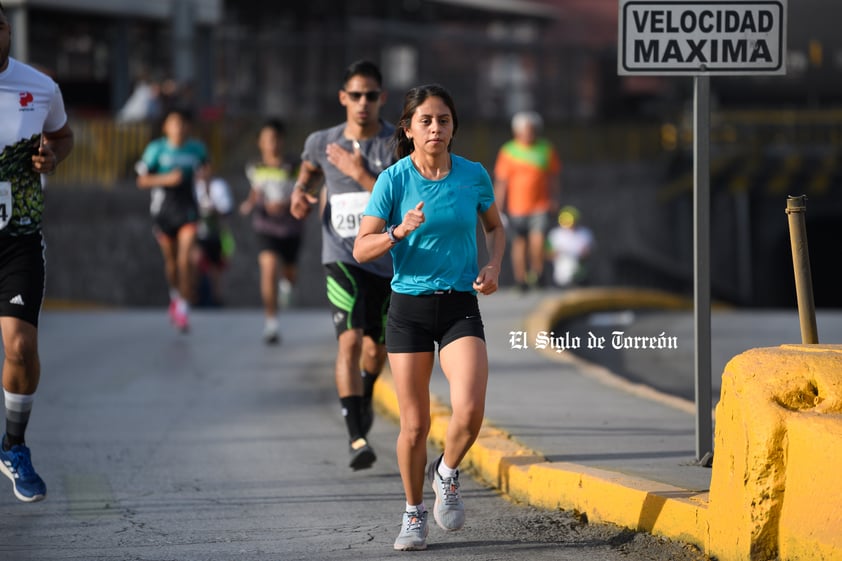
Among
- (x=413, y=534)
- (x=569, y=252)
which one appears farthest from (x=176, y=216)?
(x=569, y=252)

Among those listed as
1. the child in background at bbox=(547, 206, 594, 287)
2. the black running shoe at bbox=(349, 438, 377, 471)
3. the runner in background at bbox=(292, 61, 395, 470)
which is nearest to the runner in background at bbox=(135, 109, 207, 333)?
the runner in background at bbox=(292, 61, 395, 470)

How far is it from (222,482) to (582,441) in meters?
1.81

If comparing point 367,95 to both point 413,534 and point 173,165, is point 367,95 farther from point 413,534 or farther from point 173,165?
point 173,165

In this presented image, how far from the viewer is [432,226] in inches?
244

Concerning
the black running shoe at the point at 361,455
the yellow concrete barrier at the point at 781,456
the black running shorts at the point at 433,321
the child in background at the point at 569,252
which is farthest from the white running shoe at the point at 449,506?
the child in background at the point at 569,252

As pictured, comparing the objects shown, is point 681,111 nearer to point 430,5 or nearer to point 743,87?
point 743,87

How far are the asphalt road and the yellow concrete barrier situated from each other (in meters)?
0.43

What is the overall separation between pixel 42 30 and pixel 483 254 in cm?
1634

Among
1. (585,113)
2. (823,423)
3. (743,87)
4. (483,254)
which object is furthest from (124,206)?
(823,423)

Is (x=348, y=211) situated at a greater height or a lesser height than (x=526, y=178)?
lesser

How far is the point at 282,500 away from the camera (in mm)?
7367

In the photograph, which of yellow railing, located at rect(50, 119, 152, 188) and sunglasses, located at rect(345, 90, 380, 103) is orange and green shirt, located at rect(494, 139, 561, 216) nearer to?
yellow railing, located at rect(50, 119, 152, 188)

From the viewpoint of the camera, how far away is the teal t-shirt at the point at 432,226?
20.3 feet

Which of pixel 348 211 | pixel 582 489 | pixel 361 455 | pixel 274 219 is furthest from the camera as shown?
pixel 274 219
